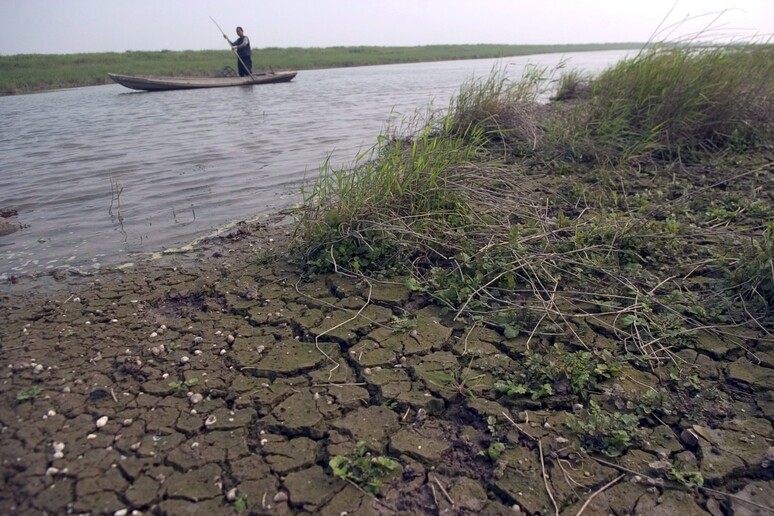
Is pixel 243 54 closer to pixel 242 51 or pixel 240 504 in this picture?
pixel 242 51

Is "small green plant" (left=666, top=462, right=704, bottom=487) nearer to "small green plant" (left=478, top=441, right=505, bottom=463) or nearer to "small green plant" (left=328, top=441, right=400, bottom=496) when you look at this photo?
"small green plant" (left=478, top=441, right=505, bottom=463)

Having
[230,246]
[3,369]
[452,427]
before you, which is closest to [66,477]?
[3,369]

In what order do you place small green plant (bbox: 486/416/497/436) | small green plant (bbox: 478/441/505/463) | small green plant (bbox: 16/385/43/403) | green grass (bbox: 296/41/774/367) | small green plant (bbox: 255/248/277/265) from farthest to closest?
small green plant (bbox: 255/248/277/265) < green grass (bbox: 296/41/774/367) < small green plant (bbox: 16/385/43/403) < small green plant (bbox: 486/416/497/436) < small green plant (bbox: 478/441/505/463)

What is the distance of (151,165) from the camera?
7.47m

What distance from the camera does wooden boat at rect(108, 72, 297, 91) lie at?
1700 centimetres

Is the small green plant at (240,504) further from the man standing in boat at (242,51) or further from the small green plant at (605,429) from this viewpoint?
the man standing in boat at (242,51)

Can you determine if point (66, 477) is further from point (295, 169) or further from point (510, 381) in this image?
point (295, 169)

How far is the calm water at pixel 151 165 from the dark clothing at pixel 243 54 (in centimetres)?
545

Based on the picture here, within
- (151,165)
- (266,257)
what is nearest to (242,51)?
(151,165)

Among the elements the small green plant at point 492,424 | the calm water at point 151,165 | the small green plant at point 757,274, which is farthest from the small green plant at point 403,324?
the calm water at point 151,165

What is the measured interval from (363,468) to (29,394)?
1610 millimetres

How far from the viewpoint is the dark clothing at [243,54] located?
64.3 ft

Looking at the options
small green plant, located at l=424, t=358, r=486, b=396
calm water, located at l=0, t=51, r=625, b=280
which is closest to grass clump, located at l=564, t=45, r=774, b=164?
calm water, located at l=0, t=51, r=625, b=280

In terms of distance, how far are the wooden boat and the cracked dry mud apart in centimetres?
1608
